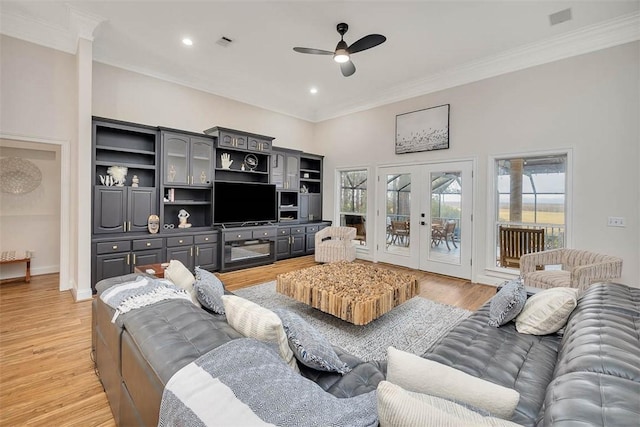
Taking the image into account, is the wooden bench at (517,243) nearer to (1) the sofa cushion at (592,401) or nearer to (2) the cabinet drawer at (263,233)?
(1) the sofa cushion at (592,401)

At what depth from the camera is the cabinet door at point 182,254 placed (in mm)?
4590

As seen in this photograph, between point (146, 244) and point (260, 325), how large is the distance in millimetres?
3874

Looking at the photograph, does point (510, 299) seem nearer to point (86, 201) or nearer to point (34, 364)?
point (34, 364)

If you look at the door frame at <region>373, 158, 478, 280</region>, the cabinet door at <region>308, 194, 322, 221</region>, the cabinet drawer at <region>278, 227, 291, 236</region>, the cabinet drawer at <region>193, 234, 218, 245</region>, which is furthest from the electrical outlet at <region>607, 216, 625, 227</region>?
the cabinet drawer at <region>193, 234, 218, 245</region>

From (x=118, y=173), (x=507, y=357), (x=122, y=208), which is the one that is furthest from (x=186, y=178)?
(x=507, y=357)

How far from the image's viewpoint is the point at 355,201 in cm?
678

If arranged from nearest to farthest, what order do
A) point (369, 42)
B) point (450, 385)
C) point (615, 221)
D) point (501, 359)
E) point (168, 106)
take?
point (450, 385)
point (501, 359)
point (369, 42)
point (615, 221)
point (168, 106)

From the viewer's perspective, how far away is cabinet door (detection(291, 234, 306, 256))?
20.8 ft

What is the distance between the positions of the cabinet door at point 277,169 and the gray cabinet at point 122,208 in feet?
7.76

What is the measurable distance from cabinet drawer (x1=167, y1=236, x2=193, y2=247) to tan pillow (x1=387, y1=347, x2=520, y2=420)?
4.36 m

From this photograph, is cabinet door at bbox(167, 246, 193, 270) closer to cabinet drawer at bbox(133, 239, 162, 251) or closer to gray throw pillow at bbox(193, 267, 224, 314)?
cabinet drawer at bbox(133, 239, 162, 251)

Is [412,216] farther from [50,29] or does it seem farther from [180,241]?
[50,29]

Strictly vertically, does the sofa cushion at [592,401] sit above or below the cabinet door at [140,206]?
below

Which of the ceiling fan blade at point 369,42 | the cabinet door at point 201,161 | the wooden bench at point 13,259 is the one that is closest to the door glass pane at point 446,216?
the ceiling fan blade at point 369,42
